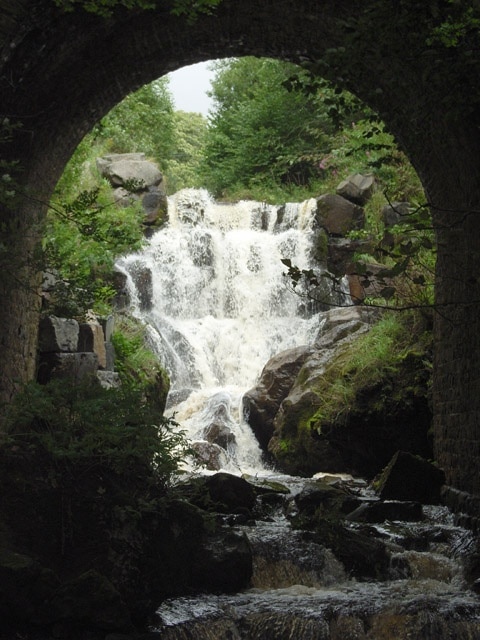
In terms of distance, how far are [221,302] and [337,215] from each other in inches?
120

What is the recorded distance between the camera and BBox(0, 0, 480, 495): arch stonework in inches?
256

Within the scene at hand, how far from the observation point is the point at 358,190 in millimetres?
16547

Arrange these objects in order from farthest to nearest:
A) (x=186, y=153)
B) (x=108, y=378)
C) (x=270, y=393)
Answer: (x=186, y=153) < (x=270, y=393) < (x=108, y=378)

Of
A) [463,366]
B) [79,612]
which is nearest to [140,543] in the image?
[79,612]

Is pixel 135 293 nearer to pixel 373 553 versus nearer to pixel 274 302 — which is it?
pixel 274 302

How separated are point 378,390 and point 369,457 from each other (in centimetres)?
85

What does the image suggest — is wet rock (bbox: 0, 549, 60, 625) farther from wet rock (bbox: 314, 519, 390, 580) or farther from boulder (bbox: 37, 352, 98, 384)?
boulder (bbox: 37, 352, 98, 384)

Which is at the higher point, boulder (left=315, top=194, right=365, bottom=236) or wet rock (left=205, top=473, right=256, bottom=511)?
boulder (left=315, top=194, right=365, bottom=236)

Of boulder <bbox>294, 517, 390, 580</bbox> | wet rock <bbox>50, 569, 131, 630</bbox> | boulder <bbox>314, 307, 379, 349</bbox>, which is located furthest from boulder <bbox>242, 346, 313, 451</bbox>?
wet rock <bbox>50, 569, 131, 630</bbox>

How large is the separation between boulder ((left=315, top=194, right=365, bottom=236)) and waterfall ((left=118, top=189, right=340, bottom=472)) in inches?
11.4

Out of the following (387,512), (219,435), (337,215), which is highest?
(337,215)

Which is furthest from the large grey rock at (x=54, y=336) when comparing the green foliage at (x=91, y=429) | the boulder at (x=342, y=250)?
the boulder at (x=342, y=250)

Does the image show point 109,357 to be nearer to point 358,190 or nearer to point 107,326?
point 107,326

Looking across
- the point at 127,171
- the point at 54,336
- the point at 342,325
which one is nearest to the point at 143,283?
the point at 127,171
